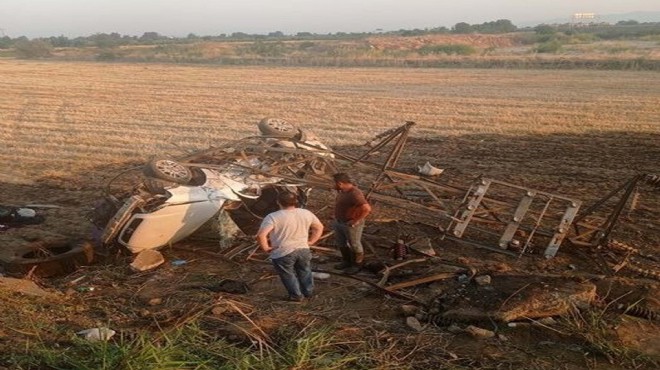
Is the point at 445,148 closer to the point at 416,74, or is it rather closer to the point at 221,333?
the point at 221,333

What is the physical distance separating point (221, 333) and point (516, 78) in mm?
33117

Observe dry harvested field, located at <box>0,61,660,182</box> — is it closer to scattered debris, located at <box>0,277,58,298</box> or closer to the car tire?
the car tire

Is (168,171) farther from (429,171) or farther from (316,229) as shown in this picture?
(429,171)

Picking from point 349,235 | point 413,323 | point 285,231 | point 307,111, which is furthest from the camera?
point 307,111

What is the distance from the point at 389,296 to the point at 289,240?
1256 millimetres

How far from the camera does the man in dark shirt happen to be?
759cm

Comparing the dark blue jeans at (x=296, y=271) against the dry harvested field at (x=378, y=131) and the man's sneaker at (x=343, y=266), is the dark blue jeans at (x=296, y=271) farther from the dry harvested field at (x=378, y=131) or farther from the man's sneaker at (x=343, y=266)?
the man's sneaker at (x=343, y=266)

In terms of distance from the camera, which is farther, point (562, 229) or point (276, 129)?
point (276, 129)

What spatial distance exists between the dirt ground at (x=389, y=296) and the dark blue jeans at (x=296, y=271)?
17 centimetres

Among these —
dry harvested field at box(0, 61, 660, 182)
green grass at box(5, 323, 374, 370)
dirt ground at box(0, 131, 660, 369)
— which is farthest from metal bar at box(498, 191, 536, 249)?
dry harvested field at box(0, 61, 660, 182)

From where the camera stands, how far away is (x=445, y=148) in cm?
1596

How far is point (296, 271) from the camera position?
693 cm

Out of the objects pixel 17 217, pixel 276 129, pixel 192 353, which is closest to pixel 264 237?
pixel 192 353

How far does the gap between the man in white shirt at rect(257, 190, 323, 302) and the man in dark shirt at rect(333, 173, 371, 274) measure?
87cm
